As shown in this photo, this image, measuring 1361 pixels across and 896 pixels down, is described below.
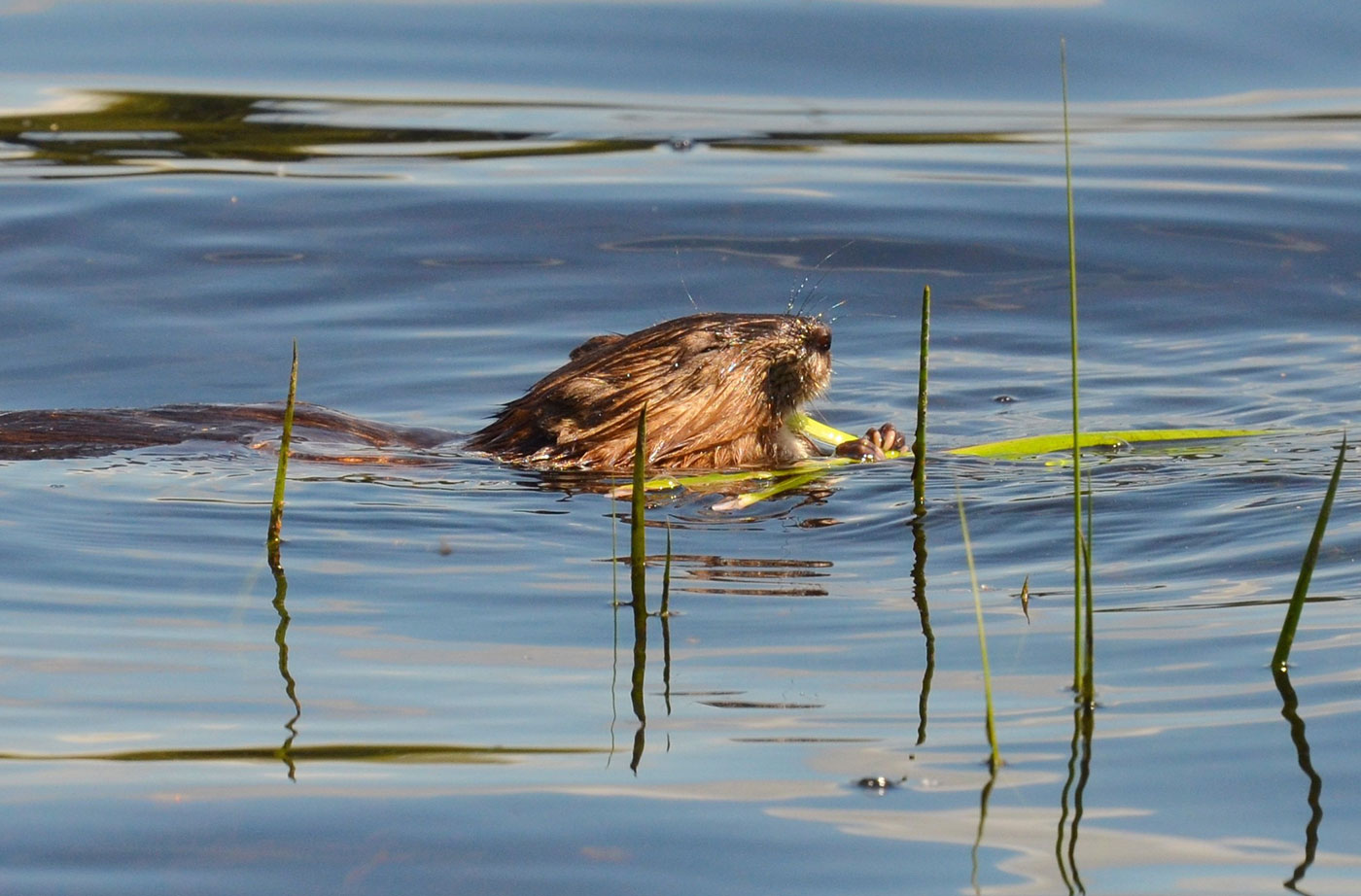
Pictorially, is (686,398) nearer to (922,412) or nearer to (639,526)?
(922,412)

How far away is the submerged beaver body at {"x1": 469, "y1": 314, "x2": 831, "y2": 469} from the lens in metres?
7.26

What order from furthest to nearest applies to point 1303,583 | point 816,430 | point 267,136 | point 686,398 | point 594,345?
point 267,136 → point 594,345 → point 816,430 → point 686,398 → point 1303,583

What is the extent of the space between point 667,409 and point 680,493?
0.62 m

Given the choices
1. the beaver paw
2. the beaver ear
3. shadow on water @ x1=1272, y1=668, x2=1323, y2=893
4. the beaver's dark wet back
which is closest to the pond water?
shadow on water @ x1=1272, y1=668, x2=1323, y2=893

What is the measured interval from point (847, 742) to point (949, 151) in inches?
379

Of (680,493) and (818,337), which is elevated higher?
(818,337)

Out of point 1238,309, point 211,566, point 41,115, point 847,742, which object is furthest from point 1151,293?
point 41,115

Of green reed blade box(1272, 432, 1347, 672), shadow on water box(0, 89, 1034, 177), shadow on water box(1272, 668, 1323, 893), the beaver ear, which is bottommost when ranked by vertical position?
shadow on water box(1272, 668, 1323, 893)

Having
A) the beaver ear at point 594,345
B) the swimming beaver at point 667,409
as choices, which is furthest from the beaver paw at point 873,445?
the beaver ear at point 594,345

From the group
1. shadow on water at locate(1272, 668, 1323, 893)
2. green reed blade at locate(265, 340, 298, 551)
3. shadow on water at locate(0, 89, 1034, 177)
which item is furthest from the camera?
shadow on water at locate(0, 89, 1034, 177)

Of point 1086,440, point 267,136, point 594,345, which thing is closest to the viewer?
point 1086,440

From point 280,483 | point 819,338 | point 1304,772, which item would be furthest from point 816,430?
point 1304,772

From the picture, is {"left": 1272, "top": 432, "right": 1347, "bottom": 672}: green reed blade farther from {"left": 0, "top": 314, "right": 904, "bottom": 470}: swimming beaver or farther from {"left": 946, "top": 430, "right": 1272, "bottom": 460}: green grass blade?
{"left": 0, "top": 314, "right": 904, "bottom": 470}: swimming beaver

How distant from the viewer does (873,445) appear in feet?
23.0
